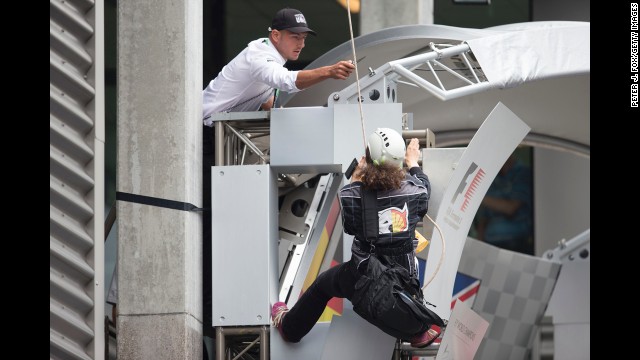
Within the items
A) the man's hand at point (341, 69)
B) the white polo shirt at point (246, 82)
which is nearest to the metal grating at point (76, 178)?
the white polo shirt at point (246, 82)

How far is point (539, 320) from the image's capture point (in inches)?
696

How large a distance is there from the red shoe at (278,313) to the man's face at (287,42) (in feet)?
7.08

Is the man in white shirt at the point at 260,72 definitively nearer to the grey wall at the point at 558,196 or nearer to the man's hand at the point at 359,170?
the man's hand at the point at 359,170

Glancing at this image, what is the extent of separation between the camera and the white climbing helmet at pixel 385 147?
1034cm

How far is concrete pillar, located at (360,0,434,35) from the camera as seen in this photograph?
17.0 meters

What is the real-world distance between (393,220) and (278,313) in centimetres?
140

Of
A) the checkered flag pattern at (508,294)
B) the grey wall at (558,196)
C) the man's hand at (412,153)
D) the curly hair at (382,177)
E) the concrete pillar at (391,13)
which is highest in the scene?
the concrete pillar at (391,13)

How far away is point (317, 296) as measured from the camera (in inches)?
424

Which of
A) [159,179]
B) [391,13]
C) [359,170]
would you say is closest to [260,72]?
[159,179]

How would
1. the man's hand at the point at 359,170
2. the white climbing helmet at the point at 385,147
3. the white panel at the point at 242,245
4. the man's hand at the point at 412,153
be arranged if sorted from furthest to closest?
the white panel at the point at 242,245, the man's hand at the point at 412,153, the man's hand at the point at 359,170, the white climbing helmet at the point at 385,147

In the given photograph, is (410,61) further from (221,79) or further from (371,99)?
(221,79)
